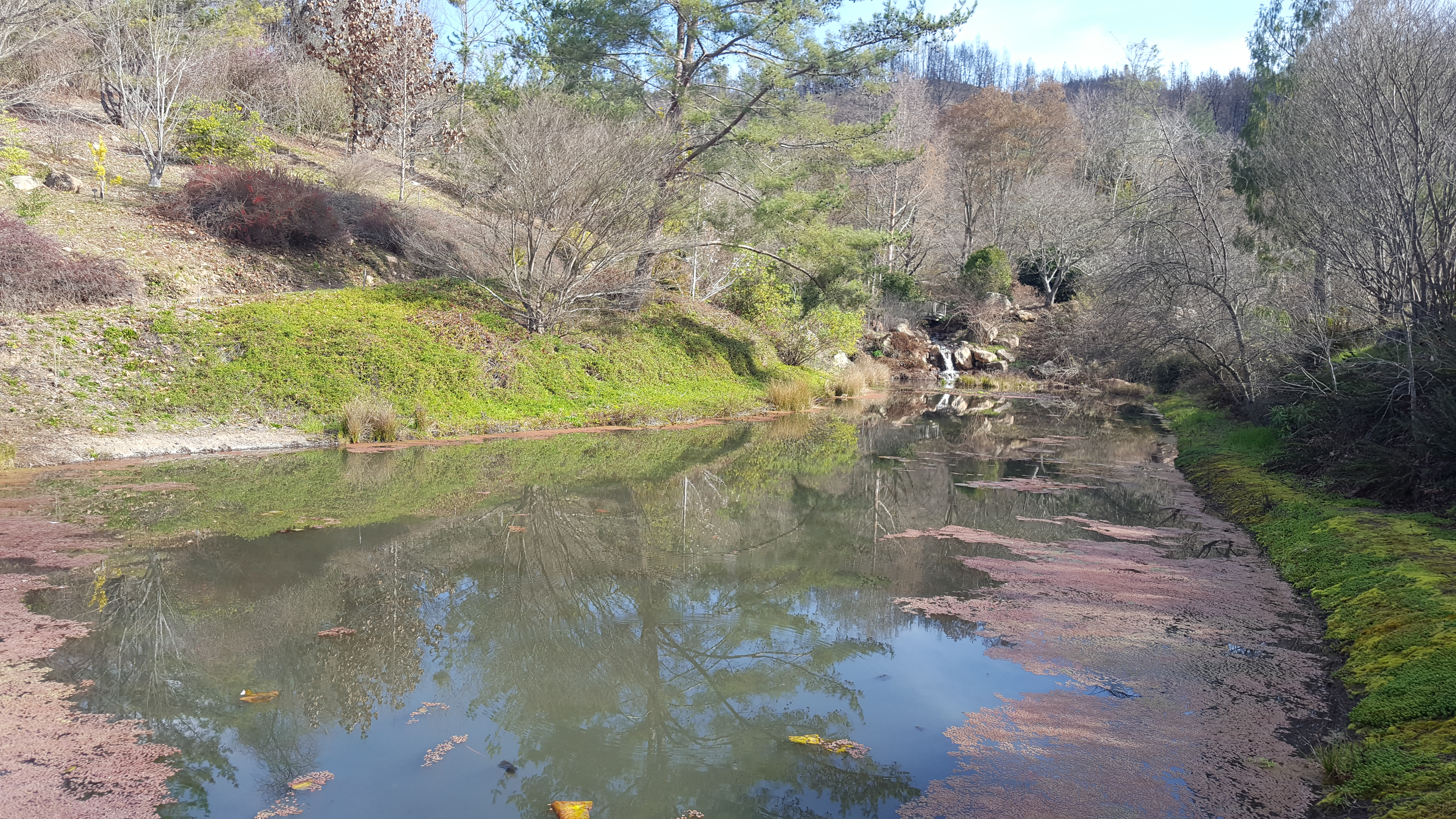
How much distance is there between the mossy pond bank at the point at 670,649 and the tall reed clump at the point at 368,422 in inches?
75.8

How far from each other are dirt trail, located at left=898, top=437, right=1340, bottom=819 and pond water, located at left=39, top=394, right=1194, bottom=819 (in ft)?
0.70

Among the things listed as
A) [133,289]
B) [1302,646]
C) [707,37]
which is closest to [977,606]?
[1302,646]

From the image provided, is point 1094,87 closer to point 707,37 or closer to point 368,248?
point 707,37

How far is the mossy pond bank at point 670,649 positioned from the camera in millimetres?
4402

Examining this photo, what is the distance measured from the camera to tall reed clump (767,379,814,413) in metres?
22.3

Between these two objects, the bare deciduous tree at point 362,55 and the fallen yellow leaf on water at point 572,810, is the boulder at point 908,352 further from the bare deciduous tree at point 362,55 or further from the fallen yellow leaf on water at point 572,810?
the fallen yellow leaf on water at point 572,810

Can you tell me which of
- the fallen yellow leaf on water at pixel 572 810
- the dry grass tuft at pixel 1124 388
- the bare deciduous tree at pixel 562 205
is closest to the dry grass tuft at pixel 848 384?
the bare deciduous tree at pixel 562 205

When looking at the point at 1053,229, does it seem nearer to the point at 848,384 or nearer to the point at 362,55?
the point at 848,384

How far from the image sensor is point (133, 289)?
49.0 feet

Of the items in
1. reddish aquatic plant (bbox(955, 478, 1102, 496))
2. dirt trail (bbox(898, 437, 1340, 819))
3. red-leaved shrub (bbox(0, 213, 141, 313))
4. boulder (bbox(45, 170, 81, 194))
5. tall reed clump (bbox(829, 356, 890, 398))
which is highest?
boulder (bbox(45, 170, 81, 194))

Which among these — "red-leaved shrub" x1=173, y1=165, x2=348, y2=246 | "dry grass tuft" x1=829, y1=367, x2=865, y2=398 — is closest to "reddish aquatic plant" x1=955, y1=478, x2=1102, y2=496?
"dry grass tuft" x1=829, y1=367, x2=865, y2=398

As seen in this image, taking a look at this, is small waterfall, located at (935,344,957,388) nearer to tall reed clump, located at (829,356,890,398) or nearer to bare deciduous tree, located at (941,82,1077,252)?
tall reed clump, located at (829,356,890,398)

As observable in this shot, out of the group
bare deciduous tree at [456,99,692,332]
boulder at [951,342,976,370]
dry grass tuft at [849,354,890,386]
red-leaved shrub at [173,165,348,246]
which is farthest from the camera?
boulder at [951,342,976,370]

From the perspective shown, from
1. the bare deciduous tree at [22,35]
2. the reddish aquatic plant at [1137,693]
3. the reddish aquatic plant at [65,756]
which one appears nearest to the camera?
the reddish aquatic plant at [65,756]
